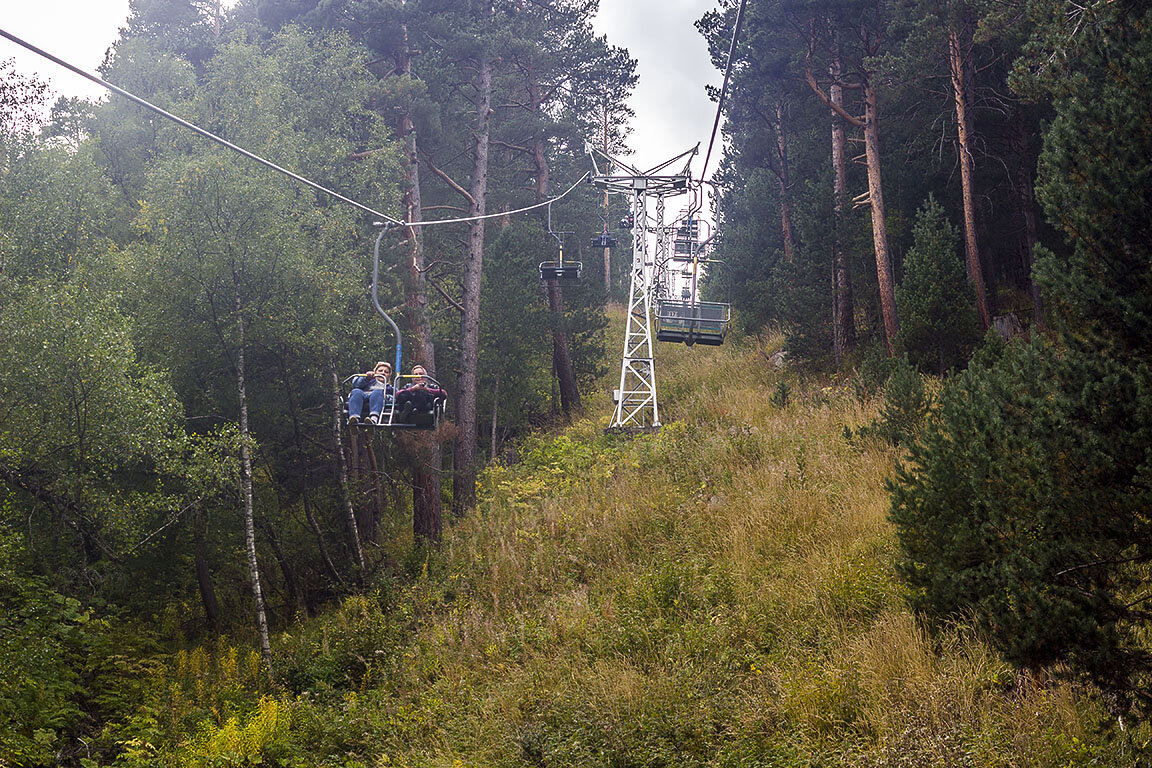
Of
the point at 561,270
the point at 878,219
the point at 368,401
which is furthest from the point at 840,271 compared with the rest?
the point at 368,401

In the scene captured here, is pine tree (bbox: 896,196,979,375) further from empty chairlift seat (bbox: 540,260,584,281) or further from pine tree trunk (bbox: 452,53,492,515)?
pine tree trunk (bbox: 452,53,492,515)

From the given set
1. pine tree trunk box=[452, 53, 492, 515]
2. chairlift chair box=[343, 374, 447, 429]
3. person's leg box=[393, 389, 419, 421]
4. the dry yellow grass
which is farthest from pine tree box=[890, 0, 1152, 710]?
pine tree trunk box=[452, 53, 492, 515]

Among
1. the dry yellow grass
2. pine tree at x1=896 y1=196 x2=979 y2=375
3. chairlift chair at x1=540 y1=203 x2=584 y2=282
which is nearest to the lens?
the dry yellow grass

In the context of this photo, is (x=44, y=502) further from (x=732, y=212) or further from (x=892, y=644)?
(x=732, y=212)

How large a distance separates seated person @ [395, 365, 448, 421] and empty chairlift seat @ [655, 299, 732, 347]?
22.7 feet

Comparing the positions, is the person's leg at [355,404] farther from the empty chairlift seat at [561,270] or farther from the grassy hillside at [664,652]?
the empty chairlift seat at [561,270]

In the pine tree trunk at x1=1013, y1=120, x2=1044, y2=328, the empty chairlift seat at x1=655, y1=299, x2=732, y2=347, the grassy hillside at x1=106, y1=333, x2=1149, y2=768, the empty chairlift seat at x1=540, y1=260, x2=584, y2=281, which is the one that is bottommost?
the grassy hillside at x1=106, y1=333, x2=1149, y2=768

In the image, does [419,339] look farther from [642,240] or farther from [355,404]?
[355,404]

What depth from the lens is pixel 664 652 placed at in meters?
7.77

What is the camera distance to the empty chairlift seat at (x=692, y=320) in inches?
645

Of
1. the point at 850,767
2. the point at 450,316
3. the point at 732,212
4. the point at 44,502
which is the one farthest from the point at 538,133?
the point at 850,767

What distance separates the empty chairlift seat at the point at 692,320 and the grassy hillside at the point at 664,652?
6.73ft

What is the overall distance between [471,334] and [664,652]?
43.3 feet

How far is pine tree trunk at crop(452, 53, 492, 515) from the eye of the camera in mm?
19188
